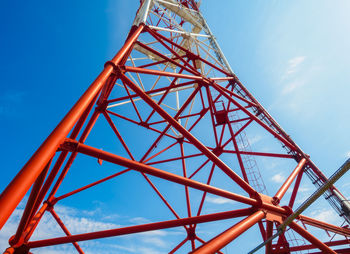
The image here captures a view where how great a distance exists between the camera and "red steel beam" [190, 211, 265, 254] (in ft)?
10.4

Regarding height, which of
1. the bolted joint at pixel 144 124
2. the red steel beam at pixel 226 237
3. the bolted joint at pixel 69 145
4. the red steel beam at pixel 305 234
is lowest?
the red steel beam at pixel 305 234

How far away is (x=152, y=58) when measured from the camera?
41.8 ft

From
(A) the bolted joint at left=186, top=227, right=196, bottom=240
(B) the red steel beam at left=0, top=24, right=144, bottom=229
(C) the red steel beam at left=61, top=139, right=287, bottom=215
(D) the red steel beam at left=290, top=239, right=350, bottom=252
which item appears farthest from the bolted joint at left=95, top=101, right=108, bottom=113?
(D) the red steel beam at left=290, top=239, right=350, bottom=252

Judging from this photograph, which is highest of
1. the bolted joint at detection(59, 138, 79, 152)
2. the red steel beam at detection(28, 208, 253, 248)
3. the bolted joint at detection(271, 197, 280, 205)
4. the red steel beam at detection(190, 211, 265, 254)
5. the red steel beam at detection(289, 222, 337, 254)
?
the bolted joint at detection(59, 138, 79, 152)

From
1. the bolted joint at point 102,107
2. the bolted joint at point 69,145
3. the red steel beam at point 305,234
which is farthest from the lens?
the bolted joint at point 102,107

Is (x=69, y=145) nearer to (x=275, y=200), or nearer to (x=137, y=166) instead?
(x=137, y=166)

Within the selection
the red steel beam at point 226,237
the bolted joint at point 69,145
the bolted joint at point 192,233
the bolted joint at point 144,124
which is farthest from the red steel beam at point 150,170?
the bolted joint at point 144,124

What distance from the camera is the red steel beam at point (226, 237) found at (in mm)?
3179

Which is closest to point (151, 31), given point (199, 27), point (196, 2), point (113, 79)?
point (113, 79)

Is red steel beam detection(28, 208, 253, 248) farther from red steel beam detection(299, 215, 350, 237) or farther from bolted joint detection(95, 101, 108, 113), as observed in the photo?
bolted joint detection(95, 101, 108, 113)

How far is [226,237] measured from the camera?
11.4ft

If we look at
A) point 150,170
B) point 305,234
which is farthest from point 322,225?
point 150,170

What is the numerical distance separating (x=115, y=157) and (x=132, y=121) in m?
5.85

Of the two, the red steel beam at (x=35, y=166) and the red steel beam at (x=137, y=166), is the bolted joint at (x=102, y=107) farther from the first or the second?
the red steel beam at (x=137, y=166)
